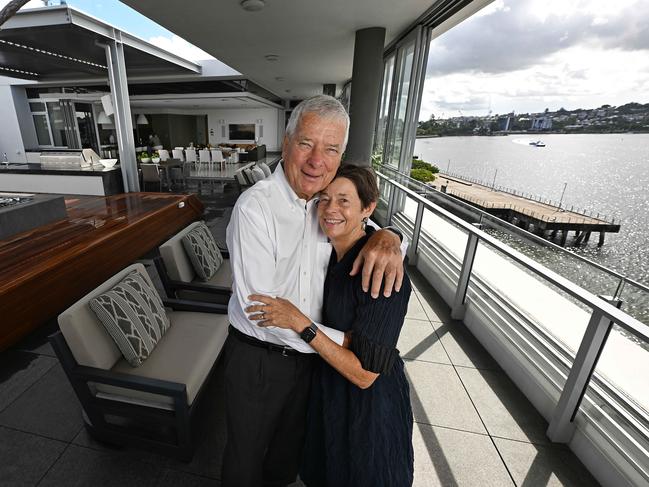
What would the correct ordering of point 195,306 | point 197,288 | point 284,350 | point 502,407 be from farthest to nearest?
point 197,288 → point 195,306 → point 502,407 → point 284,350

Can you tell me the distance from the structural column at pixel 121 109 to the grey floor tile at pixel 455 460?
721 centimetres

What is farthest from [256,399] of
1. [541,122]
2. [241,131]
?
[241,131]

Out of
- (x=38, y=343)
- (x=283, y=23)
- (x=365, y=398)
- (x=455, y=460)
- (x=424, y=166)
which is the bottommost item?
(x=38, y=343)

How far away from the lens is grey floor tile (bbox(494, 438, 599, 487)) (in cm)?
171

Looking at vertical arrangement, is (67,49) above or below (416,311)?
Answer: above

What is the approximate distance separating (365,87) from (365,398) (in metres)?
5.76

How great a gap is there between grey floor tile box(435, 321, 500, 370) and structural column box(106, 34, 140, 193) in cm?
683

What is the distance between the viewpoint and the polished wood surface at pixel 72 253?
2658mm

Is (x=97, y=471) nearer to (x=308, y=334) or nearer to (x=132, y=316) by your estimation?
(x=132, y=316)

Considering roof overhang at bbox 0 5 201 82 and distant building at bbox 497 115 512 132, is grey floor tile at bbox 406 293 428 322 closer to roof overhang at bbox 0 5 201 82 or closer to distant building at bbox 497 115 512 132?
distant building at bbox 497 115 512 132

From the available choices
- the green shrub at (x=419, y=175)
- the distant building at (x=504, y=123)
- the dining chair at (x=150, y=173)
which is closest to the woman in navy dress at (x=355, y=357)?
the green shrub at (x=419, y=175)

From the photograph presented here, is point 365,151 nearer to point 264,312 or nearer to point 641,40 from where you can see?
point 641,40

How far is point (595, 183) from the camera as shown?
6.20 metres

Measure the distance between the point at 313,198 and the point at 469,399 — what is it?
6.59ft
